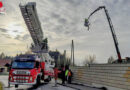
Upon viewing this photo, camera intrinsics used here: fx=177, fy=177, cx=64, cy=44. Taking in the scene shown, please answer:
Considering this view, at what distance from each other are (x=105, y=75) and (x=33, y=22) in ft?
36.9

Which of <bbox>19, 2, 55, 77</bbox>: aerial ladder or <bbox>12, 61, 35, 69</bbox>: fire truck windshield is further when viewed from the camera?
<bbox>19, 2, 55, 77</bbox>: aerial ladder

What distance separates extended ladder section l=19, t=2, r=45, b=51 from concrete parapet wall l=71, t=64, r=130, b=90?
24.4 ft

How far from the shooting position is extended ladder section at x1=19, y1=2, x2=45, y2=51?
19459 mm

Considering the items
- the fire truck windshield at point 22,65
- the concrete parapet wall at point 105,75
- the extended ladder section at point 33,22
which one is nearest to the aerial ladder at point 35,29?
the extended ladder section at point 33,22

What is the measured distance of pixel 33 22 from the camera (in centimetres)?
2117

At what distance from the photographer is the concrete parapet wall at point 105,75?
37.4ft

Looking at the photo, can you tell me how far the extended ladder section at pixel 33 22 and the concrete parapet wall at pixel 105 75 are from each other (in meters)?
7.43

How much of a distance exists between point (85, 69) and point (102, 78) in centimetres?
372

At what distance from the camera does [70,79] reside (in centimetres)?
1922

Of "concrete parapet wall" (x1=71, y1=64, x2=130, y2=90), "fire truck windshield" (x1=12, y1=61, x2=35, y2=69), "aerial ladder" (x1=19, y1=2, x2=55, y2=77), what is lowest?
"concrete parapet wall" (x1=71, y1=64, x2=130, y2=90)

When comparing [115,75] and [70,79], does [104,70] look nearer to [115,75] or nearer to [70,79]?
[115,75]

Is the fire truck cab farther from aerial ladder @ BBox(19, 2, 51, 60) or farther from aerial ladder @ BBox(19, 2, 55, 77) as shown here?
aerial ladder @ BBox(19, 2, 51, 60)

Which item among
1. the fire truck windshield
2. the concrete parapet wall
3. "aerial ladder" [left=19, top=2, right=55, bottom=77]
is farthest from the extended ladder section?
the concrete parapet wall

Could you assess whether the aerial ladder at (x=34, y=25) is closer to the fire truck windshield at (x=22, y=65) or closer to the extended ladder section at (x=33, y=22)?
the extended ladder section at (x=33, y=22)
